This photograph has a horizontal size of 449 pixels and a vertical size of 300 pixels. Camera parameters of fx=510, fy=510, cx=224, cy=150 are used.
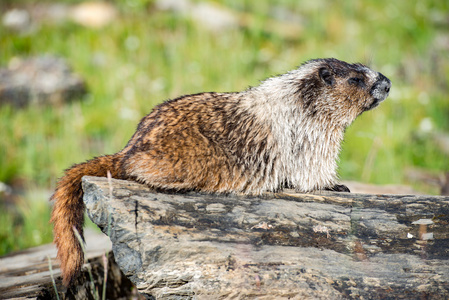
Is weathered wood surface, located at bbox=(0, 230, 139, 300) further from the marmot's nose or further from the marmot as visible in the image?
the marmot's nose

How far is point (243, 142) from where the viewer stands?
447cm

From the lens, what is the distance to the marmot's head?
4848mm

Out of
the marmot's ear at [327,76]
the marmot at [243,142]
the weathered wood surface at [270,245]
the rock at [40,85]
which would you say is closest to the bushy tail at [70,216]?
the marmot at [243,142]

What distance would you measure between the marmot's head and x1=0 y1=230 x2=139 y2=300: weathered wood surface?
7.60 feet

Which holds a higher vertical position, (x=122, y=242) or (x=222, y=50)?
(x=222, y=50)

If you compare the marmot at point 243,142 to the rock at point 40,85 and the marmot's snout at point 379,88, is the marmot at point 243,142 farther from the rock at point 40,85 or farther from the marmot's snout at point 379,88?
the rock at point 40,85

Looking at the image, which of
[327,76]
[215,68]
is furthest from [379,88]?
[215,68]

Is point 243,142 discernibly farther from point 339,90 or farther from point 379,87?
point 379,87

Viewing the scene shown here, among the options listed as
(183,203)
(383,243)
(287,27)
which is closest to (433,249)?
(383,243)

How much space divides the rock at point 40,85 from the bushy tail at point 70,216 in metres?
5.50

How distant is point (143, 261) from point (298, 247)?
1054 mm

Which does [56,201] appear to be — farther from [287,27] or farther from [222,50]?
[287,27]

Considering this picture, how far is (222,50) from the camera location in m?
10.3

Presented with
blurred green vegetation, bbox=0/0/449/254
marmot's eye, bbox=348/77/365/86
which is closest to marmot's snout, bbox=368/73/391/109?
marmot's eye, bbox=348/77/365/86
